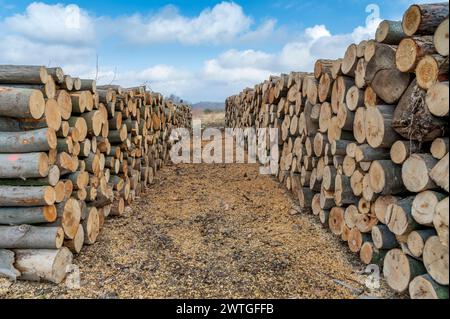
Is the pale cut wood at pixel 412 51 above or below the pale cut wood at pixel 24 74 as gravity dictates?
above

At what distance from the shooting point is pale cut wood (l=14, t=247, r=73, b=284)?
325 cm

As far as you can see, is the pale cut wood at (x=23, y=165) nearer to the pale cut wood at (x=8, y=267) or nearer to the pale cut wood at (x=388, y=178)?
the pale cut wood at (x=8, y=267)

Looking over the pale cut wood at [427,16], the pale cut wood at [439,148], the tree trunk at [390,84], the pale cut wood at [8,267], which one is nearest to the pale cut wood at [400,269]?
the pale cut wood at [439,148]

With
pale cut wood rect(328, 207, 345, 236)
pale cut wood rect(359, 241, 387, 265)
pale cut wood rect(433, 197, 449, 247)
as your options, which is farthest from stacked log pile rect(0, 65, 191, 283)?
pale cut wood rect(433, 197, 449, 247)

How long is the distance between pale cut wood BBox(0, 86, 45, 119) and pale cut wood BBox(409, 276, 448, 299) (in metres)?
3.58

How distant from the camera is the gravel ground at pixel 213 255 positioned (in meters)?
3.22

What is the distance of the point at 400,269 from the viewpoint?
2949 millimetres

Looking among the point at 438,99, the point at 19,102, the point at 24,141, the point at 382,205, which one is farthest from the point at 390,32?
the point at 24,141

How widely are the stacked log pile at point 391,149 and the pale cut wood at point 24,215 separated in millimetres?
3192

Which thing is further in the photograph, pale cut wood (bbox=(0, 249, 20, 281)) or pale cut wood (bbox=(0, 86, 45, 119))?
pale cut wood (bbox=(0, 249, 20, 281))

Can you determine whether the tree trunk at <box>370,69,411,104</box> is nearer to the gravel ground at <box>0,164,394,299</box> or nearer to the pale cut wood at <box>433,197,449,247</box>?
the pale cut wood at <box>433,197,449,247</box>

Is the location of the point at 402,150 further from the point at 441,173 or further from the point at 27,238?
the point at 27,238

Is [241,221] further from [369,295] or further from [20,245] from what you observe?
[20,245]

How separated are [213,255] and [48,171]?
195 cm
